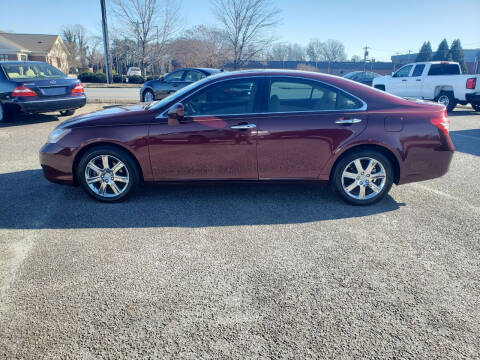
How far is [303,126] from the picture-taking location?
14.5 ft

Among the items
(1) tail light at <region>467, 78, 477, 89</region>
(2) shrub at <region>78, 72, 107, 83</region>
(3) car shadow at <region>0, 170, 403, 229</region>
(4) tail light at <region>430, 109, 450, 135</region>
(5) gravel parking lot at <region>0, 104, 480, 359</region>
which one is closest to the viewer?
(5) gravel parking lot at <region>0, 104, 480, 359</region>

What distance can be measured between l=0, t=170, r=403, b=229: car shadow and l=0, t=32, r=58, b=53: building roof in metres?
57.9

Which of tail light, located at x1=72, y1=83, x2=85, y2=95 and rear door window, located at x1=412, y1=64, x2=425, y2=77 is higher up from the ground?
rear door window, located at x1=412, y1=64, x2=425, y2=77

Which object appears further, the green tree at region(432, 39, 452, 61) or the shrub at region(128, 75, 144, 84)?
the green tree at region(432, 39, 452, 61)

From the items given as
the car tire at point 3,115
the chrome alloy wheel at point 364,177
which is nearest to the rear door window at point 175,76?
the car tire at point 3,115

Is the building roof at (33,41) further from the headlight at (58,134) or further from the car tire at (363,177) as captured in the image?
the car tire at (363,177)

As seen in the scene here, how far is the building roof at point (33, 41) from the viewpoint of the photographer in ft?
175

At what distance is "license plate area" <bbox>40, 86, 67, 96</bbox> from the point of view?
9.48 m

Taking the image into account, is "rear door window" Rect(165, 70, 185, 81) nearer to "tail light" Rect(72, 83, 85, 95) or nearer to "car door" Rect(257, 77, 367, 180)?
"tail light" Rect(72, 83, 85, 95)

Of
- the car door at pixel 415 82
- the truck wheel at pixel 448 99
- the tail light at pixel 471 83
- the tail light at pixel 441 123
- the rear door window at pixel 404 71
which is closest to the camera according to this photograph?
the tail light at pixel 441 123

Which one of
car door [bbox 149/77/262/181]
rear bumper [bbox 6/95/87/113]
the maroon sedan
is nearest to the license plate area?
rear bumper [bbox 6/95/87/113]

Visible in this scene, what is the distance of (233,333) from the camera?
2406mm

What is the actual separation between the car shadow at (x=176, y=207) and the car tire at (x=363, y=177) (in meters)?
0.14

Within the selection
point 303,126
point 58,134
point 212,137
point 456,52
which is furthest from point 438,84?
point 456,52
